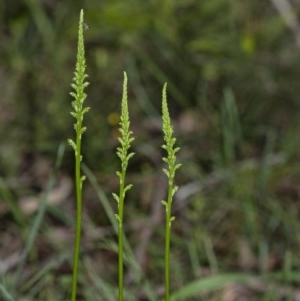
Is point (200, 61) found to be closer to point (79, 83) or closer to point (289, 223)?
point (289, 223)

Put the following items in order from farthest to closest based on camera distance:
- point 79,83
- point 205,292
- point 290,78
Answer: point 290,78, point 205,292, point 79,83

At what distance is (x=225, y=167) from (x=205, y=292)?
2.58 ft

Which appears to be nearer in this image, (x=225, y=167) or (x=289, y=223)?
(x=289, y=223)

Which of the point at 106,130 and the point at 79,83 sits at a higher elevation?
the point at 106,130

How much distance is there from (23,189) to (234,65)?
3.89 ft

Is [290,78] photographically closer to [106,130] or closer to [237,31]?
[237,31]

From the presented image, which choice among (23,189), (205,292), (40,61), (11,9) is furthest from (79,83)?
(11,9)

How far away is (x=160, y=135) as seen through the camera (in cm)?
329

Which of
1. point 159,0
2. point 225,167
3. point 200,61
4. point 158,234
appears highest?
point 159,0

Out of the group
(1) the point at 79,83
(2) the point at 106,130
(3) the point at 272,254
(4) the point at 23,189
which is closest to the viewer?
(1) the point at 79,83

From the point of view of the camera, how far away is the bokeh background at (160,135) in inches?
96.9

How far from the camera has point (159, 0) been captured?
3357 mm

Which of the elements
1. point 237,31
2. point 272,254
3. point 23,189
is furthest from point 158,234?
point 237,31

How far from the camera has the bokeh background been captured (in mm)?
2461
